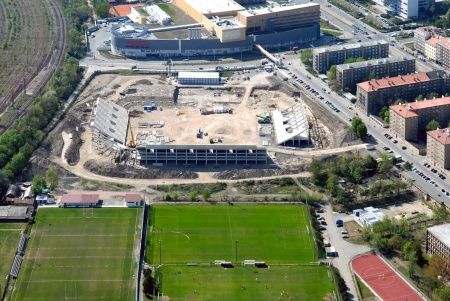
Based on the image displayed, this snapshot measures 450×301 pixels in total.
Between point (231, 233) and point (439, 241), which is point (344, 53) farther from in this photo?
point (439, 241)

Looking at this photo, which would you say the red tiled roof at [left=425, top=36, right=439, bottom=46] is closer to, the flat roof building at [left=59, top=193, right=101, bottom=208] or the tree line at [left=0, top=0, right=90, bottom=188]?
the tree line at [left=0, top=0, right=90, bottom=188]

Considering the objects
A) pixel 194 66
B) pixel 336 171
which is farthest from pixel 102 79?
pixel 336 171

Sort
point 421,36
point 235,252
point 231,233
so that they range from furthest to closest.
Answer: point 421,36, point 231,233, point 235,252

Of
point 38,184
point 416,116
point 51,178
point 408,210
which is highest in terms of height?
point 416,116

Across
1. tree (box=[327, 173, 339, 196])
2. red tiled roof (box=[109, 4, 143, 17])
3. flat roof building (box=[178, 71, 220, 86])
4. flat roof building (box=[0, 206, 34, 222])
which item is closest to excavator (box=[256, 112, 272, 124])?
flat roof building (box=[178, 71, 220, 86])

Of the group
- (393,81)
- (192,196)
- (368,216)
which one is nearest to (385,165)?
(368,216)

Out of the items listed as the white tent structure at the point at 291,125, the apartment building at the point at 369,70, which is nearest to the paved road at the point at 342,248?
the white tent structure at the point at 291,125

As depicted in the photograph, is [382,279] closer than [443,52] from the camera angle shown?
Yes
